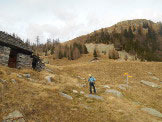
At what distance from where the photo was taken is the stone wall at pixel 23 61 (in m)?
15.7

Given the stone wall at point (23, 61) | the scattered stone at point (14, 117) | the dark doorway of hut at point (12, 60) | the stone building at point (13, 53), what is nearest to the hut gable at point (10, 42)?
the stone building at point (13, 53)

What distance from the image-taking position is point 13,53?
15867 mm

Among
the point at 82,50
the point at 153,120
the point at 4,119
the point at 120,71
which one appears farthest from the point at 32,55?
the point at 82,50

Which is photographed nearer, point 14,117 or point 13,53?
point 14,117

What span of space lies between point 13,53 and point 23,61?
5.26 ft

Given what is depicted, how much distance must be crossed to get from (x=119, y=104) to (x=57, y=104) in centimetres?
557

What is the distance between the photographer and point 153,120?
800 cm

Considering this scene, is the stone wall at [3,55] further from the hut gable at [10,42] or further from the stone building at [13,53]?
the hut gable at [10,42]

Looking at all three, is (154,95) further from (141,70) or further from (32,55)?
(32,55)

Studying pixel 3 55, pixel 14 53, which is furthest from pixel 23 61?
pixel 3 55

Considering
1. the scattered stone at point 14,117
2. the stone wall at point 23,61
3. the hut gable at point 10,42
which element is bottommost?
the scattered stone at point 14,117

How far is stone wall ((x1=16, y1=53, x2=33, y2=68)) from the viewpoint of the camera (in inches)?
617

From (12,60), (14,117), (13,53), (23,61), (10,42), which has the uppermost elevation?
(10,42)

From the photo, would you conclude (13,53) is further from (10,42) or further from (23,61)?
(10,42)
